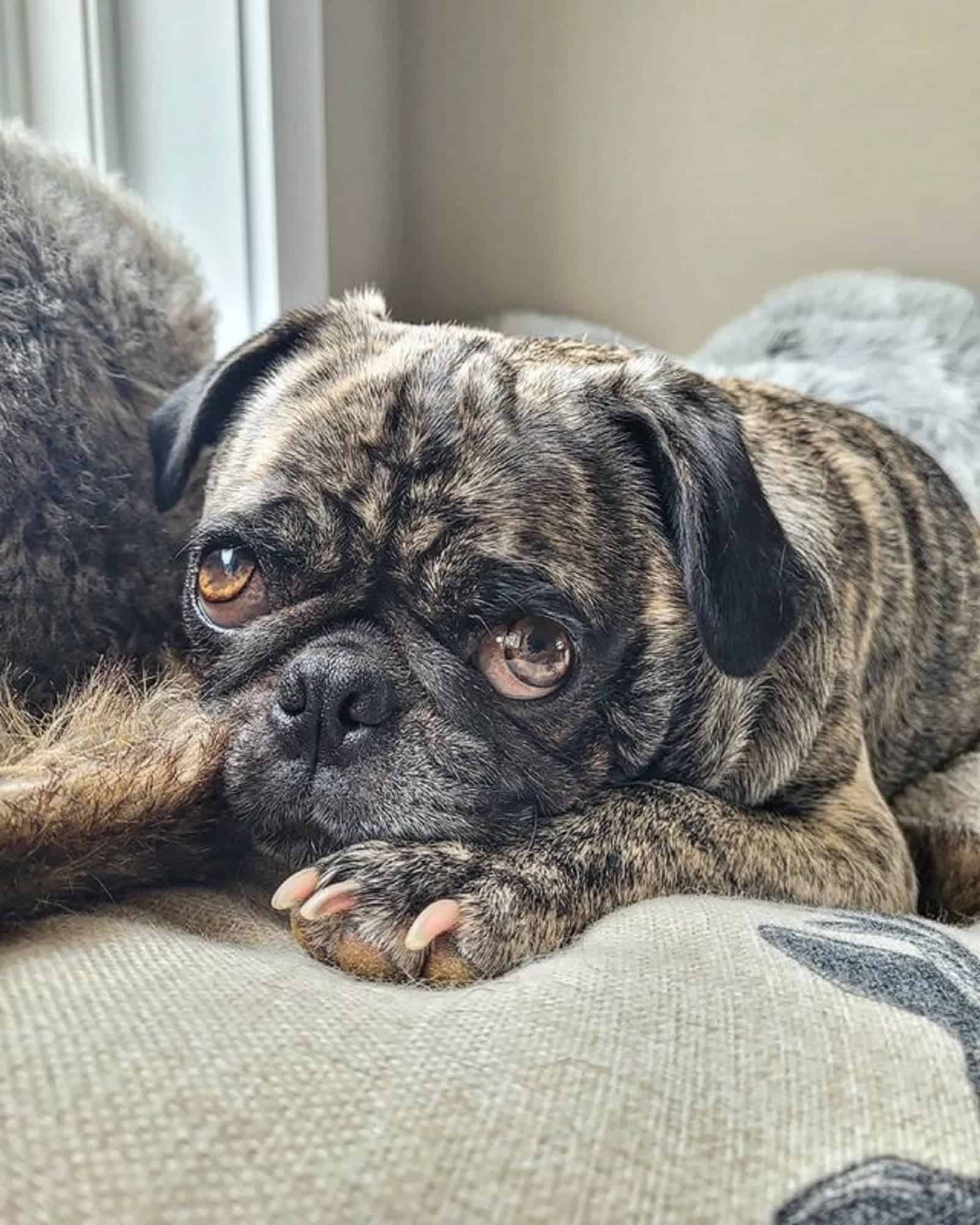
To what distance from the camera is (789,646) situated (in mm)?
1530

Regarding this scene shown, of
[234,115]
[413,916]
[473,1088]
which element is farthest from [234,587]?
[234,115]

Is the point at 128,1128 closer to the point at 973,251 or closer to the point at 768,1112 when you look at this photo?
the point at 768,1112

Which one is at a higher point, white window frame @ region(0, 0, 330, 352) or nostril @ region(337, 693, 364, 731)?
white window frame @ region(0, 0, 330, 352)

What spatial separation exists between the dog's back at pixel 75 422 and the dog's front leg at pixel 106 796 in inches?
4.8

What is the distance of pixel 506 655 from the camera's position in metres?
1.35

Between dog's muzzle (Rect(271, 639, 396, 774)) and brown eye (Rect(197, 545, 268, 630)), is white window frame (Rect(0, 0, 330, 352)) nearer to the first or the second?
brown eye (Rect(197, 545, 268, 630))

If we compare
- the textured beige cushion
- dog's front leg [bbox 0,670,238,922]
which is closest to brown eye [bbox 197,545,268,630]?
dog's front leg [bbox 0,670,238,922]

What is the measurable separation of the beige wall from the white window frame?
0.80 m

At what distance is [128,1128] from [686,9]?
3.58 metres

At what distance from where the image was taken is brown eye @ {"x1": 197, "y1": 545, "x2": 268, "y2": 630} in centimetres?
144

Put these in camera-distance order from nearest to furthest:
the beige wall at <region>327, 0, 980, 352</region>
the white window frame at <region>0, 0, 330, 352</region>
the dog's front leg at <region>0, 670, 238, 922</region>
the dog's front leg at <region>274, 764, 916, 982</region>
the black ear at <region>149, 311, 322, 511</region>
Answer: the dog's front leg at <region>0, 670, 238, 922</region> < the dog's front leg at <region>274, 764, 916, 982</region> < the black ear at <region>149, 311, 322, 511</region> < the white window frame at <region>0, 0, 330, 352</region> < the beige wall at <region>327, 0, 980, 352</region>

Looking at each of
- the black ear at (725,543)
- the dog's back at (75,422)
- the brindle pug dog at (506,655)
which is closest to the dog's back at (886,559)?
the brindle pug dog at (506,655)

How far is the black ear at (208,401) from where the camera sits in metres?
1.57

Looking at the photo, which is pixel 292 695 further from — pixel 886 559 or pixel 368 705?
pixel 886 559
